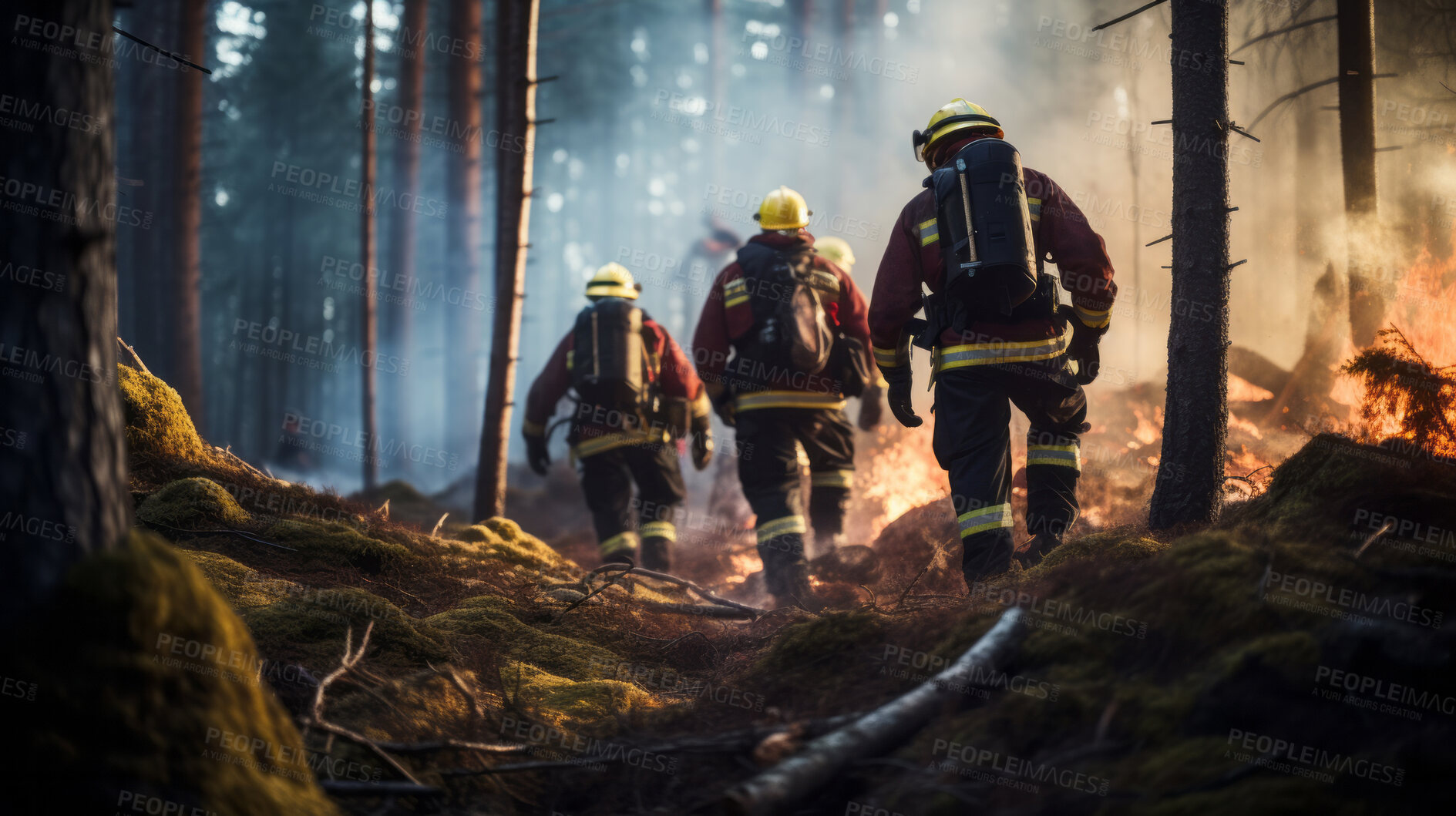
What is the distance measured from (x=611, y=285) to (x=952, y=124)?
3784mm

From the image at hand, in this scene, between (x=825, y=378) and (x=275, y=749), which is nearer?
(x=275, y=749)

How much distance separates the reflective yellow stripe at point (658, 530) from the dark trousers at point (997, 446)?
3427mm

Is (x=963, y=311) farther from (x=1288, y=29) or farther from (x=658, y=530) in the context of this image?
(x=1288, y=29)

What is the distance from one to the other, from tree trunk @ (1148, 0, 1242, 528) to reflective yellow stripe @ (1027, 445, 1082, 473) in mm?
493

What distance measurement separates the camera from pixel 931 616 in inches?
134

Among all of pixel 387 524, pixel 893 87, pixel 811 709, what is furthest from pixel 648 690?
pixel 893 87

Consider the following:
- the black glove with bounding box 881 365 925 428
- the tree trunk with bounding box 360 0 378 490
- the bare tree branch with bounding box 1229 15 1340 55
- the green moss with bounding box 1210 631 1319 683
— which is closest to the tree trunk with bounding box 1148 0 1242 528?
the black glove with bounding box 881 365 925 428

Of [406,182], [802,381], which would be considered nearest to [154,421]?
[802,381]

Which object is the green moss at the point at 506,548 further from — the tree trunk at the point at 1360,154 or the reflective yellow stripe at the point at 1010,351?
the tree trunk at the point at 1360,154

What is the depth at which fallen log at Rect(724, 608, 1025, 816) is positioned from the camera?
81.1 inches

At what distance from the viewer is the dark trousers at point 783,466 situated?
20.2 ft

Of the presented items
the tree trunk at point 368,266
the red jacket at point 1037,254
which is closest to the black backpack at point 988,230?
the red jacket at point 1037,254

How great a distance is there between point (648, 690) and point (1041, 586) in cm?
178

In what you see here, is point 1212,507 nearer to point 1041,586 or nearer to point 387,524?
point 1041,586
